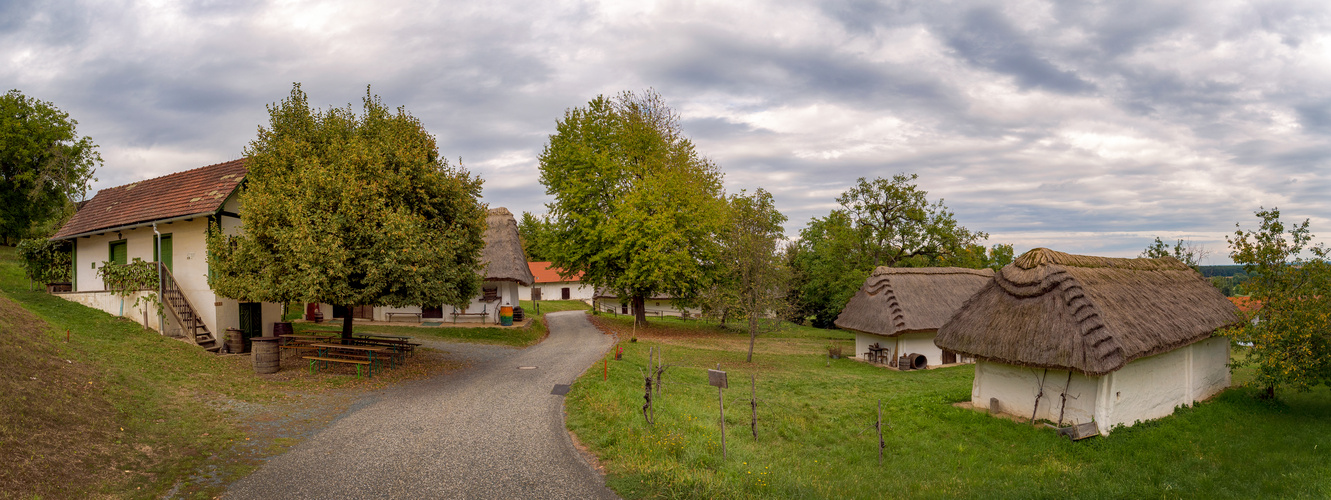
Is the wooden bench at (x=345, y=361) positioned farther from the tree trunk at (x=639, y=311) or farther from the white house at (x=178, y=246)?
the tree trunk at (x=639, y=311)

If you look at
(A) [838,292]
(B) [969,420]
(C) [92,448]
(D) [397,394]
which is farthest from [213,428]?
(A) [838,292]

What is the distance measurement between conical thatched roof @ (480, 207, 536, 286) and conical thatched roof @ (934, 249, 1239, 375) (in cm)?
2135

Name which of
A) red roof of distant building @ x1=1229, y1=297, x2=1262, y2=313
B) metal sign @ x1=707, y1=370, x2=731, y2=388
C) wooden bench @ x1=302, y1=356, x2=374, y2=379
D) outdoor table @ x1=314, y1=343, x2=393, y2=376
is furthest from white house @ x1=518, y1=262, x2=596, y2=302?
metal sign @ x1=707, y1=370, x2=731, y2=388

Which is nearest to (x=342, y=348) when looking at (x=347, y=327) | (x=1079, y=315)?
(x=347, y=327)

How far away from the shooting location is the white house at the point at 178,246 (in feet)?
64.2

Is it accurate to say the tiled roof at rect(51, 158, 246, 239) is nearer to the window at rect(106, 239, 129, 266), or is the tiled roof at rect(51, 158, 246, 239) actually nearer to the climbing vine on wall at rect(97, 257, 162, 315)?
the window at rect(106, 239, 129, 266)

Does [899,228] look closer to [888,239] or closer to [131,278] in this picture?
[888,239]

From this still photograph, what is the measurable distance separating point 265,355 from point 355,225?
447 centimetres

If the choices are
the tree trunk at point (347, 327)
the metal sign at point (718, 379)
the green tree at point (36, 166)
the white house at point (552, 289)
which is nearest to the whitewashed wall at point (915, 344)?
the metal sign at point (718, 379)

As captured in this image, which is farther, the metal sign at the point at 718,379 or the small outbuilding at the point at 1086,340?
the small outbuilding at the point at 1086,340

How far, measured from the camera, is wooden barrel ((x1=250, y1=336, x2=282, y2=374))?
1602 centimetres

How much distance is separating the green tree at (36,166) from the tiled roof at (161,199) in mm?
13806

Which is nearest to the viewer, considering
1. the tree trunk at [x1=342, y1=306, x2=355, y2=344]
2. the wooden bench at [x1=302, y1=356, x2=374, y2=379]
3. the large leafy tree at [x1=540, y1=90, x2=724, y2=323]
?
the wooden bench at [x1=302, y1=356, x2=374, y2=379]

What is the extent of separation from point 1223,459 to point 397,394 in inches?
705
